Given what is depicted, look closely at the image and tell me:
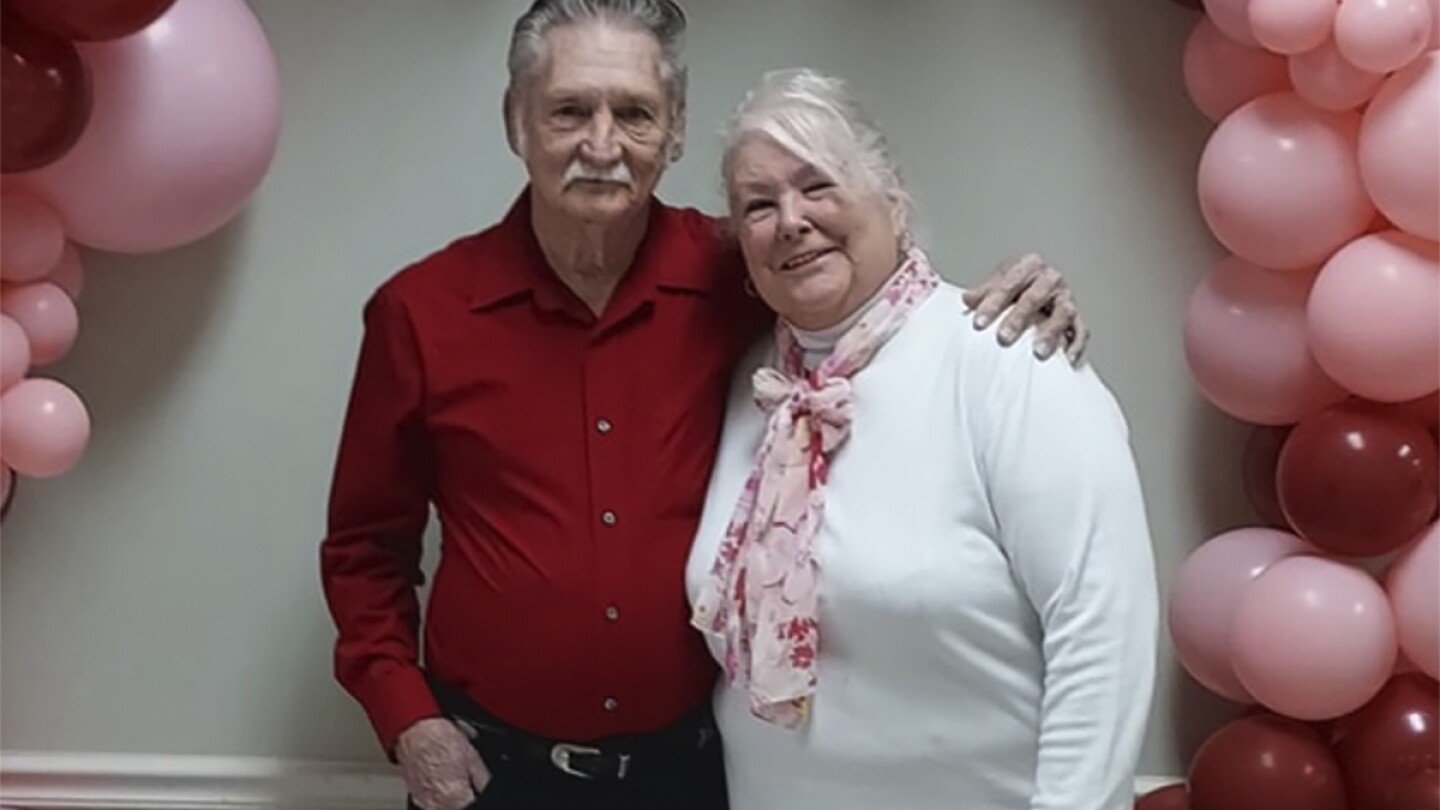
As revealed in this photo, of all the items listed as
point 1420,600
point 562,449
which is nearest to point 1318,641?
point 1420,600

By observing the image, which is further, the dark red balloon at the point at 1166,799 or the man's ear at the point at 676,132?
the dark red balloon at the point at 1166,799

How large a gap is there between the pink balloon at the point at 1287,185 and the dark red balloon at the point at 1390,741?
53 cm

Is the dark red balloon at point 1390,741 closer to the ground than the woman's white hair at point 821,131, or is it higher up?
closer to the ground

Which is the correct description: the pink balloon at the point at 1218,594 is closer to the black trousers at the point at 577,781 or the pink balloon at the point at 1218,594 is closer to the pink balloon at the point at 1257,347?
the pink balloon at the point at 1257,347

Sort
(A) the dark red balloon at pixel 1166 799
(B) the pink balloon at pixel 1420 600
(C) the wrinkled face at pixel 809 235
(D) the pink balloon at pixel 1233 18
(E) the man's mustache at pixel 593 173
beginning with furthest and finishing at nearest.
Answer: (A) the dark red balloon at pixel 1166 799, (D) the pink balloon at pixel 1233 18, (B) the pink balloon at pixel 1420 600, (E) the man's mustache at pixel 593 173, (C) the wrinkled face at pixel 809 235

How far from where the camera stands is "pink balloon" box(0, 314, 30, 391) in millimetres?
1985

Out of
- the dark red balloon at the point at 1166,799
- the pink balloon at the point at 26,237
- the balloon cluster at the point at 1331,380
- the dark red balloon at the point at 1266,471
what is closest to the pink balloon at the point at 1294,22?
the balloon cluster at the point at 1331,380

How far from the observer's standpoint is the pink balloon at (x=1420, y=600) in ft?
6.61

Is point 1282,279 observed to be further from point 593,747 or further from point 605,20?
point 593,747

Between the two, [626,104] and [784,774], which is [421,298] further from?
[784,774]

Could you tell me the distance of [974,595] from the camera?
1.72 meters

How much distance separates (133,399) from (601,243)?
820 millimetres

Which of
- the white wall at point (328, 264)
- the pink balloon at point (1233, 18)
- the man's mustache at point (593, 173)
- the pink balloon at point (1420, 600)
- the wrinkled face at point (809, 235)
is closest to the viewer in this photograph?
the wrinkled face at point (809, 235)

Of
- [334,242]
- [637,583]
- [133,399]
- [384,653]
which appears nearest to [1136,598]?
[637,583]
